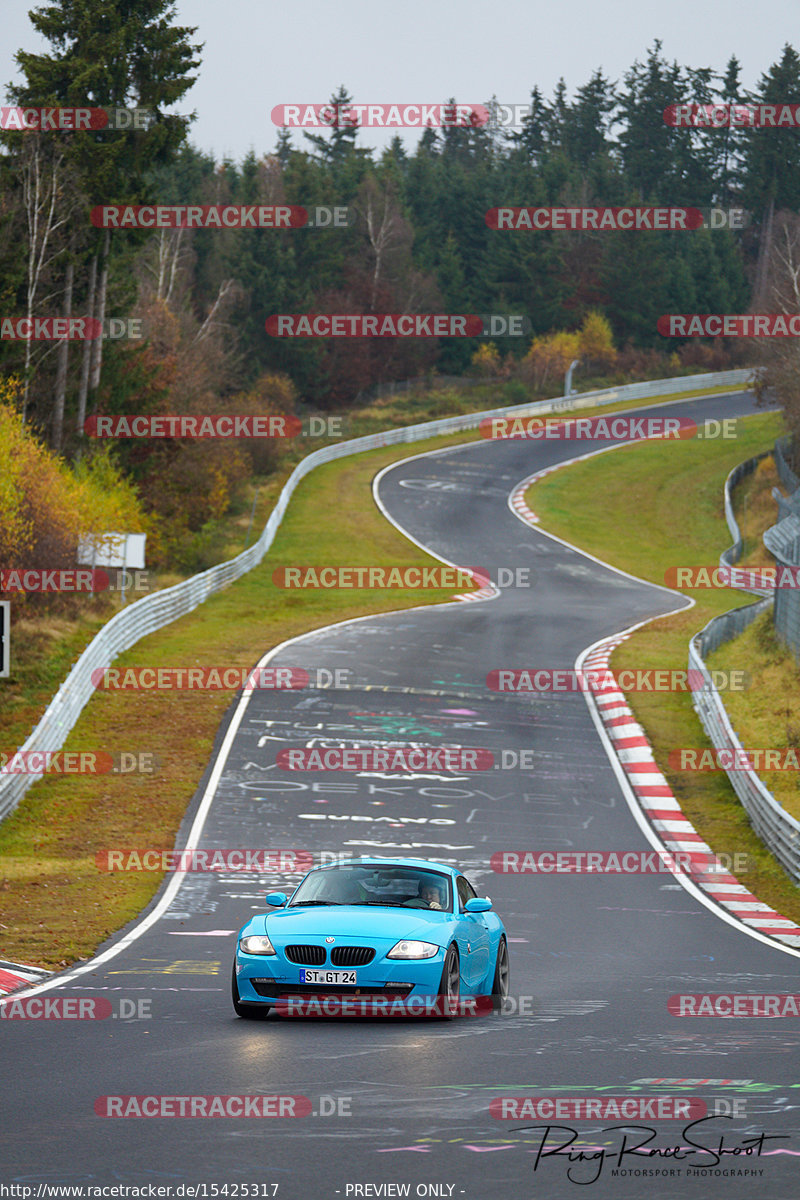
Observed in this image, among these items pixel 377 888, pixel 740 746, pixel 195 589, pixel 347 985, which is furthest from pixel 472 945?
pixel 195 589

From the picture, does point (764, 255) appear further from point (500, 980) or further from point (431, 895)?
point (431, 895)

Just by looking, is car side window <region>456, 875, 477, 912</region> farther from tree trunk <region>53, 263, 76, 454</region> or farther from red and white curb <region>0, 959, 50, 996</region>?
tree trunk <region>53, 263, 76, 454</region>

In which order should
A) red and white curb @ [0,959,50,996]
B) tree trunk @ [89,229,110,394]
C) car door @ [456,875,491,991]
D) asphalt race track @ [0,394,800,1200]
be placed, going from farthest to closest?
1. tree trunk @ [89,229,110,394]
2. red and white curb @ [0,959,50,996]
3. car door @ [456,875,491,991]
4. asphalt race track @ [0,394,800,1200]

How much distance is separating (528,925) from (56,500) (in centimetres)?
2601

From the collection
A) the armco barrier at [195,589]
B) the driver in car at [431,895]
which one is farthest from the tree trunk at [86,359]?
the driver in car at [431,895]

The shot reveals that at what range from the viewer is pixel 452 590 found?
5244cm

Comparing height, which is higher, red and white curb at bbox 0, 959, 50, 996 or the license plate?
the license plate

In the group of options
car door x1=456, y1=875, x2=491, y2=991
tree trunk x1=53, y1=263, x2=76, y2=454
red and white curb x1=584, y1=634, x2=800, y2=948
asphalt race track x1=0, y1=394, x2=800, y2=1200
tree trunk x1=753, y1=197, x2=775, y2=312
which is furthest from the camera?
tree trunk x1=753, y1=197, x2=775, y2=312

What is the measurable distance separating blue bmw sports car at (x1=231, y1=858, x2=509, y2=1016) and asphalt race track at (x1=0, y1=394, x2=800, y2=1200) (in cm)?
28

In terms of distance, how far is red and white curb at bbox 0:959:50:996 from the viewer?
12.5 metres

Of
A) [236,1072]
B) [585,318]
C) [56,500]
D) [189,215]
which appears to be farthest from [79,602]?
[585,318]

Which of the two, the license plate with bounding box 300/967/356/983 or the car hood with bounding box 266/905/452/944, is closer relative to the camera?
the license plate with bounding box 300/967/356/983

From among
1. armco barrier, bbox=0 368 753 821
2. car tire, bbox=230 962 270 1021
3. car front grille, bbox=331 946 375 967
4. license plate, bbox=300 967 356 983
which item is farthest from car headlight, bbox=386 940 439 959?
armco barrier, bbox=0 368 753 821

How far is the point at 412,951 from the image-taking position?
10648mm
